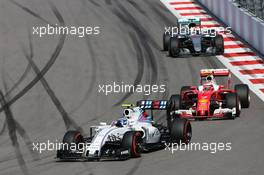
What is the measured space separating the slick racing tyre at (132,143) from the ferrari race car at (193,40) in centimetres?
1358

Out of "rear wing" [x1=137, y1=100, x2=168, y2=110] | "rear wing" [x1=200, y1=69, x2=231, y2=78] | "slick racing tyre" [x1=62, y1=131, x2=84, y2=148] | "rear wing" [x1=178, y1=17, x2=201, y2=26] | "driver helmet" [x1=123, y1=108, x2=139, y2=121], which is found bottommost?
"slick racing tyre" [x1=62, y1=131, x2=84, y2=148]

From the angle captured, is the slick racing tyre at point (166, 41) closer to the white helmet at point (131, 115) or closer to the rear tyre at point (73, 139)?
the white helmet at point (131, 115)

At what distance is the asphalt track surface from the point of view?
18.9m

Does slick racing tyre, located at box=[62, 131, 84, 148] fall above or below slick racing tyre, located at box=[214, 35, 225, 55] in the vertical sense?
below

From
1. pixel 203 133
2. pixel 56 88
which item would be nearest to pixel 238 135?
pixel 203 133

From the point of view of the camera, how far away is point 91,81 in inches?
1170

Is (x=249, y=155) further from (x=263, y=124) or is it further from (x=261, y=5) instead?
(x=261, y=5)

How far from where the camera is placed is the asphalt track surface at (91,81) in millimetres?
18891

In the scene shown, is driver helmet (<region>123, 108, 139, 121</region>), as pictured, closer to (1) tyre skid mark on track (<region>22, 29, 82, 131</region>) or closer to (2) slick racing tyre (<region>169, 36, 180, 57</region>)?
(1) tyre skid mark on track (<region>22, 29, 82, 131</region>)

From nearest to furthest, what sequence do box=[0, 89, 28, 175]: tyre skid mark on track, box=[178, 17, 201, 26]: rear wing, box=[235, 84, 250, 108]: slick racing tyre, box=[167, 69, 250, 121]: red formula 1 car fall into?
box=[0, 89, 28, 175]: tyre skid mark on track < box=[167, 69, 250, 121]: red formula 1 car < box=[235, 84, 250, 108]: slick racing tyre < box=[178, 17, 201, 26]: rear wing

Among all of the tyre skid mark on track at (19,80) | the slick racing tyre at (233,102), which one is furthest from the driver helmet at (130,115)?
the tyre skid mark on track at (19,80)

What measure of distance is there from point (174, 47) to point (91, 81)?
15.2 ft

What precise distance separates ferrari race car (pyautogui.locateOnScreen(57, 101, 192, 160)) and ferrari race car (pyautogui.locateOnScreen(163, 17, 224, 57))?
1167cm

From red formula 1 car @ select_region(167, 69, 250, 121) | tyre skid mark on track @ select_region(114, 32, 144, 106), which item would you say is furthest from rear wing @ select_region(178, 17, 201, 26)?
red formula 1 car @ select_region(167, 69, 250, 121)
